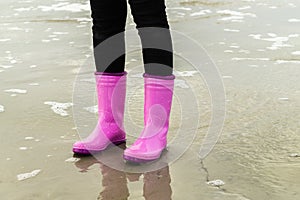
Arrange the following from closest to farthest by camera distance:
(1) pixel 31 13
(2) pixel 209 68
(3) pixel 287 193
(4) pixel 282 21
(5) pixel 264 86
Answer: (3) pixel 287 193 < (5) pixel 264 86 < (2) pixel 209 68 < (4) pixel 282 21 < (1) pixel 31 13

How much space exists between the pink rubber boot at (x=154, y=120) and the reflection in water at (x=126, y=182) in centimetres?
9

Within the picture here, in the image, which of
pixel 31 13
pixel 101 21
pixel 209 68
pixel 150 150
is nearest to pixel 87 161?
pixel 150 150

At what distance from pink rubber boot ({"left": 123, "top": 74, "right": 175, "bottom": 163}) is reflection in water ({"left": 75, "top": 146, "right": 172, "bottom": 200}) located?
88 millimetres

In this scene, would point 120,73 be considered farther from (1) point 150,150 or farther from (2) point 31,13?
(2) point 31,13

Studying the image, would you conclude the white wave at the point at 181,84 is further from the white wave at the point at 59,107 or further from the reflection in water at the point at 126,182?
the reflection in water at the point at 126,182

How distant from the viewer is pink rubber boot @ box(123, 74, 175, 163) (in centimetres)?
194

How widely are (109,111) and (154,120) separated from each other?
0.21 metres

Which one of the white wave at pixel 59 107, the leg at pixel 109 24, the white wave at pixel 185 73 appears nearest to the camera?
the leg at pixel 109 24

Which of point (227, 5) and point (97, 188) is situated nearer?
point (97, 188)

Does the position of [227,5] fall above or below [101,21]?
below

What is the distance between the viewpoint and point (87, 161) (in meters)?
2.00

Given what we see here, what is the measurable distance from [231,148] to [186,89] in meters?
0.88

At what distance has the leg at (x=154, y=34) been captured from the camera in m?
1.93

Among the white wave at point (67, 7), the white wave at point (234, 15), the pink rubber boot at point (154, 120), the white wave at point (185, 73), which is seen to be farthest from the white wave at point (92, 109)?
the white wave at point (67, 7)
